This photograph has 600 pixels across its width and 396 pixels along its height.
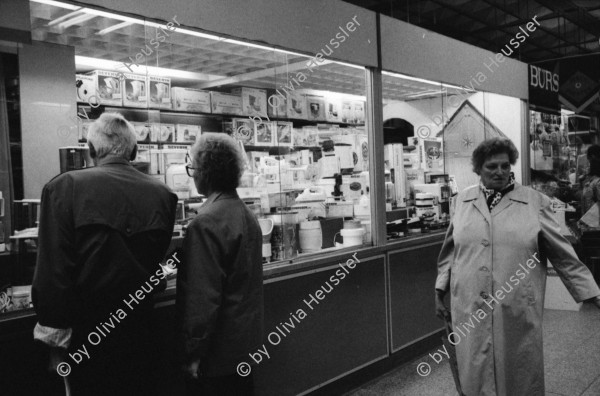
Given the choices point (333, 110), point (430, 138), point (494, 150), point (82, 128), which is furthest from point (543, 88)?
point (82, 128)

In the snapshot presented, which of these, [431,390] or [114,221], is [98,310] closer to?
[114,221]

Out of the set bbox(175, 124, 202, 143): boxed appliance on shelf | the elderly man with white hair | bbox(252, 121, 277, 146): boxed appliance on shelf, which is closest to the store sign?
bbox(252, 121, 277, 146): boxed appliance on shelf

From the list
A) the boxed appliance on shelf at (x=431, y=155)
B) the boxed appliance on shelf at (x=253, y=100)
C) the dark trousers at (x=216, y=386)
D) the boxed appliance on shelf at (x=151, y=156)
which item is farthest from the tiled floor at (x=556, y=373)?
the boxed appliance on shelf at (x=253, y=100)

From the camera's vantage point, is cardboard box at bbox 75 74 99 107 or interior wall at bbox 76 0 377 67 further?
cardboard box at bbox 75 74 99 107

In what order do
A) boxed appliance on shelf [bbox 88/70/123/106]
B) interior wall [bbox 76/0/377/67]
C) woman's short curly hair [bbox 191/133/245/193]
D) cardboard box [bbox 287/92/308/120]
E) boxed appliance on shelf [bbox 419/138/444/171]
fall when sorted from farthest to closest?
boxed appliance on shelf [bbox 419/138/444/171] < cardboard box [bbox 287/92/308/120] < boxed appliance on shelf [bbox 88/70/123/106] < interior wall [bbox 76/0/377/67] < woman's short curly hair [bbox 191/133/245/193]

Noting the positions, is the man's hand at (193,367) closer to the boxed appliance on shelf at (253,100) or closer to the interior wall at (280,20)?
the interior wall at (280,20)

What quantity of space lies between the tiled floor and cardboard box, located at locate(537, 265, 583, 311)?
2.38 feet

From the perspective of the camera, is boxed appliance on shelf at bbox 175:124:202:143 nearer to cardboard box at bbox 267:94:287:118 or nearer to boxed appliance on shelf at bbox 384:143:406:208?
cardboard box at bbox 267:94:287:118

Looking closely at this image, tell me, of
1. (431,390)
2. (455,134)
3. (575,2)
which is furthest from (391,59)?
(575,2)

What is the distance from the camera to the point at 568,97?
23.5 feet

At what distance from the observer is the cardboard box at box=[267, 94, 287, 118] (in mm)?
4746

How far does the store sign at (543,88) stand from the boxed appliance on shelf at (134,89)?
5.06 meters

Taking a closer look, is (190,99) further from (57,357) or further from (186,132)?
(57,357)

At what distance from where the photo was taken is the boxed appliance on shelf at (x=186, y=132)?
466 cm
